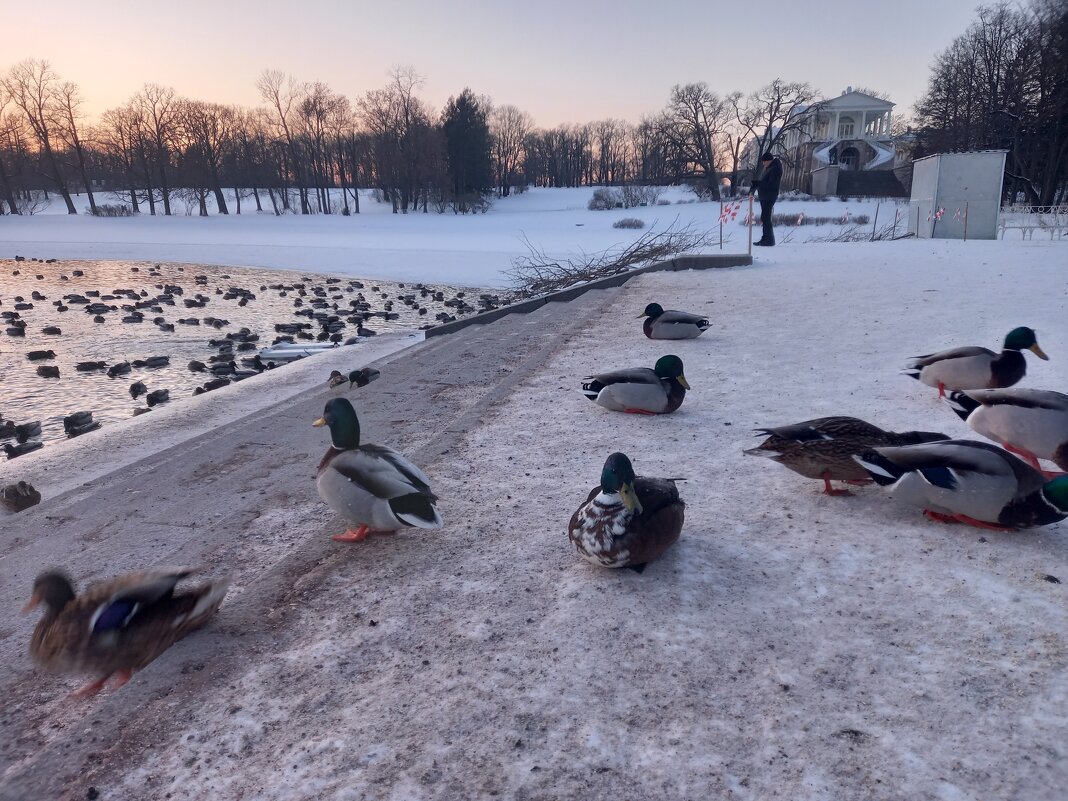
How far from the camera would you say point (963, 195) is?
60.8 ft

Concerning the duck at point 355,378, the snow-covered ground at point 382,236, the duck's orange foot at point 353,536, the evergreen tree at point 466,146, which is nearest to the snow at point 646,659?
the duck's orange foot at point 353,536

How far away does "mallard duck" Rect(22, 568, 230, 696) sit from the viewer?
2.17 meters

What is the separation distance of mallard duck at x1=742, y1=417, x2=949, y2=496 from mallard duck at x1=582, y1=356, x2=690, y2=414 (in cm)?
135

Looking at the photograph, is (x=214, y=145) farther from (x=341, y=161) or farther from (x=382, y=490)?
(x=382, y=490)

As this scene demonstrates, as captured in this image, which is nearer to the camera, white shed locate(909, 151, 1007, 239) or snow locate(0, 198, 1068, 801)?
snow locate(0, 198, 1068, 801)

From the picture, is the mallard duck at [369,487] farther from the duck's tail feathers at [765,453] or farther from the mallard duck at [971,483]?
the mallard duck at [971,483]

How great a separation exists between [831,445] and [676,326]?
4031 millimetres

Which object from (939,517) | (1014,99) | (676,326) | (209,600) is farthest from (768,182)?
(1014,99)

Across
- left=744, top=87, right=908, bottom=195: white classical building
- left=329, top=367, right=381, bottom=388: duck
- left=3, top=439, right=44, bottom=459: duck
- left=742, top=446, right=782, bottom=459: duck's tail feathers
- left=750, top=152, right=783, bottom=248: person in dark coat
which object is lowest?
left=3, top=439, right=44, bottom=459: duck

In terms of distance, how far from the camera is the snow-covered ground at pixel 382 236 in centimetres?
2158

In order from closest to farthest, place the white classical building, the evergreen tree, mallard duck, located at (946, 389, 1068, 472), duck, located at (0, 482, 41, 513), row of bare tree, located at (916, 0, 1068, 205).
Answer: mallard duck, located at (946, 389, 1068, 472) < duck, located at (0, 482, 41, 513) < row of bare tree, located at (916, 0, 1068, 205) < the white classical building < the evergreen tree

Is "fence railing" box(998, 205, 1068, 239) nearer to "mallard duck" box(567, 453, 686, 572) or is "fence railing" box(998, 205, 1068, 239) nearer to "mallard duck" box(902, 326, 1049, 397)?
"mallard duck" box(902, 326, 1049, 397)

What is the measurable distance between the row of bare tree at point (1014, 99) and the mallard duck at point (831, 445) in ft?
103

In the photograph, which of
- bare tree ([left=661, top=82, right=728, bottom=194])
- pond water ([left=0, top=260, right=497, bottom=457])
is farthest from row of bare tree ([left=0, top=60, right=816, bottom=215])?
pond water ([left=0, top=260, right=497, bottom=457])
